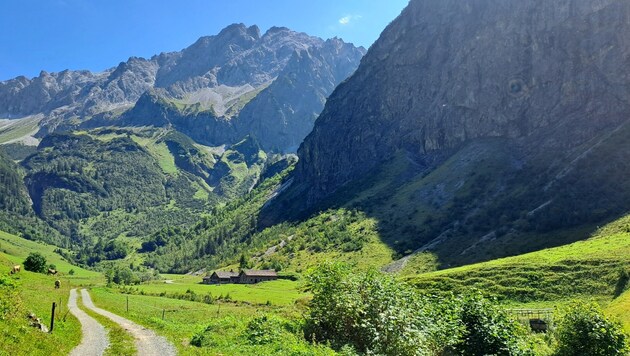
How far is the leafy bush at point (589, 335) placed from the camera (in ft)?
103

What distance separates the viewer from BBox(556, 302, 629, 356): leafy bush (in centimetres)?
3145

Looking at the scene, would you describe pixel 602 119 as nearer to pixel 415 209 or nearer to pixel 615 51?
pixel 615 51

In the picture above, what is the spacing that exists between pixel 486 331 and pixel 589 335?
474 inches

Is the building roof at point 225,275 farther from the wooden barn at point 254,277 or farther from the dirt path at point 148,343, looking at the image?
the dirt path at point 148,343

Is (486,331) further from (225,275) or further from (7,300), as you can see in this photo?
(225,275)

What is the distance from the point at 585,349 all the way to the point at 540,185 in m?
142

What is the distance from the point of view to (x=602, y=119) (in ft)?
559

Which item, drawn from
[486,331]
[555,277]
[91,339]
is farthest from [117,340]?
[555,277]

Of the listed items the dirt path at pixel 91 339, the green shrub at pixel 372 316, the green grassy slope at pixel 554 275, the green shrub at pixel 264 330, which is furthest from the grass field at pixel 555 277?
the dirt path at pixel 91 339

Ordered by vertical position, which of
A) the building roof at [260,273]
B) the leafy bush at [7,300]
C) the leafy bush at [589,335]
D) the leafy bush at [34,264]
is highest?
the leafy bush at [34,264]

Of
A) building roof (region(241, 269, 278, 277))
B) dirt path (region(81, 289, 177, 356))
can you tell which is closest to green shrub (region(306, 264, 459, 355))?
dirt path (region(81, 289, 177, 356))

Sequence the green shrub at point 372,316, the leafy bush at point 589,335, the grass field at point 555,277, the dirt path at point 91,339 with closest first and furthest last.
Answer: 1. the green shrub at point 372,316
2. the dirt path at point 91,339
3. the leafy bush at point 589,335
4. the grass field at point 555,277

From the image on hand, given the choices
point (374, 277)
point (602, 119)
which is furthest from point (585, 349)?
point (602, 119)

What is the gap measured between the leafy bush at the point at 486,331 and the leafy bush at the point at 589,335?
25.7 feet
